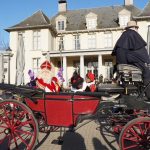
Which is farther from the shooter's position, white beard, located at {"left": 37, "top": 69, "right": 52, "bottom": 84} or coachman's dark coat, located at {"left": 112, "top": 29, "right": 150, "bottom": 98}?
white beard, located at {"left": 37, "top": 69, "right": 52, "bottom": 84}

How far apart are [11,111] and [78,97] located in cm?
114

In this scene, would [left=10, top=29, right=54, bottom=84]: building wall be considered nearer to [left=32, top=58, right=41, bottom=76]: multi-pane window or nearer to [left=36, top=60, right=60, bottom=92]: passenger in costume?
[left=32, top=58, right=41, bottom=76]: multi-pane window

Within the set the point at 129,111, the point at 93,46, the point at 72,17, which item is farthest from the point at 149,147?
the point at 72,17

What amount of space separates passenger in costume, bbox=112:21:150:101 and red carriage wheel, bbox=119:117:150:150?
566mm

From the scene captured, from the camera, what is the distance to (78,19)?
132 ft

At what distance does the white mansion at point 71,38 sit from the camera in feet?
118

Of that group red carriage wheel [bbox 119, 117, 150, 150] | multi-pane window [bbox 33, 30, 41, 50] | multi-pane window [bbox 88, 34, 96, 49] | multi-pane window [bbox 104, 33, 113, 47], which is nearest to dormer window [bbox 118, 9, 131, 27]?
multi-pane window [bbox 104, 33, 113, 47]

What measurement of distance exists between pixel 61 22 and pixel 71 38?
8.48ft

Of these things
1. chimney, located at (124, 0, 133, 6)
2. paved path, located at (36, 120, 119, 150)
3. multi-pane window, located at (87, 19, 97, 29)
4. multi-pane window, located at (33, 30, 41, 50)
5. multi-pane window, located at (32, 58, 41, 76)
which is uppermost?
chimney, located at (124, 0, 133, 6)

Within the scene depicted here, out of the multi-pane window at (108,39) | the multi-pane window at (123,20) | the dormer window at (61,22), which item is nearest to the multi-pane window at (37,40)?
the dormer window at (61,22)

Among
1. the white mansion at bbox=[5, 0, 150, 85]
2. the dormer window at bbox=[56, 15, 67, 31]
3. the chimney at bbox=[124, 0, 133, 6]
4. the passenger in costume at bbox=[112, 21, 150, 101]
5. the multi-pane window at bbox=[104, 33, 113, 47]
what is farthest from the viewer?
the chimney at bbox=[124, 0, 133, 6]

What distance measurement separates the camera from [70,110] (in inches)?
185

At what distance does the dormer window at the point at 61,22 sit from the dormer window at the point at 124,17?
7319 mm

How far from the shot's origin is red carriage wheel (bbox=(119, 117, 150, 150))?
4.26 meters
